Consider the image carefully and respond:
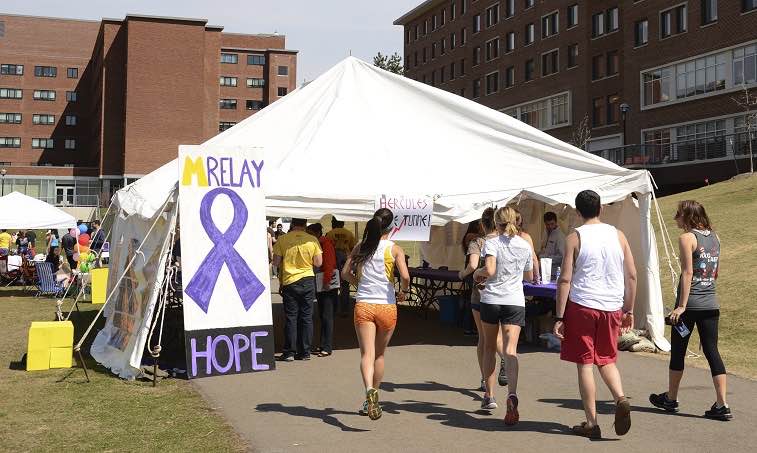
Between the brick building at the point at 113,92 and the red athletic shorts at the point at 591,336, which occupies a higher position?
the brick building at the point at 113,92

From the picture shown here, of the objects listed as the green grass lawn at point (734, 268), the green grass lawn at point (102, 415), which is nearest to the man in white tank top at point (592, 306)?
the green grass lawn at point (102, 415)

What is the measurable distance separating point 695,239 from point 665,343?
15.1 ft

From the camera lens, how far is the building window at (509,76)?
61969mm

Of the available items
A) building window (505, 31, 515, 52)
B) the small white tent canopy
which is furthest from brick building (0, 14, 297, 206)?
the small white tent canopy

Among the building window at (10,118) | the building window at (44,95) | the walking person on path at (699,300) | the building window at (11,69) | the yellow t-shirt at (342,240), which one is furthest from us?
the building window at (44,95)

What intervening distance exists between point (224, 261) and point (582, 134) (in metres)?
45.3

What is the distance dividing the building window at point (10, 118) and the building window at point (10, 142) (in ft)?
5.95

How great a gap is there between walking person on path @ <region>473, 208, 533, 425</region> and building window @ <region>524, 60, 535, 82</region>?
54.8 metres

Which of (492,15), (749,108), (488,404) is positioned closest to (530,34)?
(492,15)

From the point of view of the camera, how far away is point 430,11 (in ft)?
255

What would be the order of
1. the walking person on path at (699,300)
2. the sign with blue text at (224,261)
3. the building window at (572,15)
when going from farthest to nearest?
the building window at (572,15)
the sign with blue text at (224,261)
the walking person on path at (699,300)

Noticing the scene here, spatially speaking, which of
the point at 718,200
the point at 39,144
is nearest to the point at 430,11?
the point at 39,144

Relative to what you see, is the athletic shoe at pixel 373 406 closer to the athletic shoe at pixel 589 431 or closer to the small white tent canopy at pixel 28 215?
the athletic shoe at pixel 589 431

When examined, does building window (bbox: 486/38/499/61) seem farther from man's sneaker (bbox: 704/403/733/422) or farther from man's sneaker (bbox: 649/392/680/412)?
man's sneaker (bbox: 704/403/733/422)
